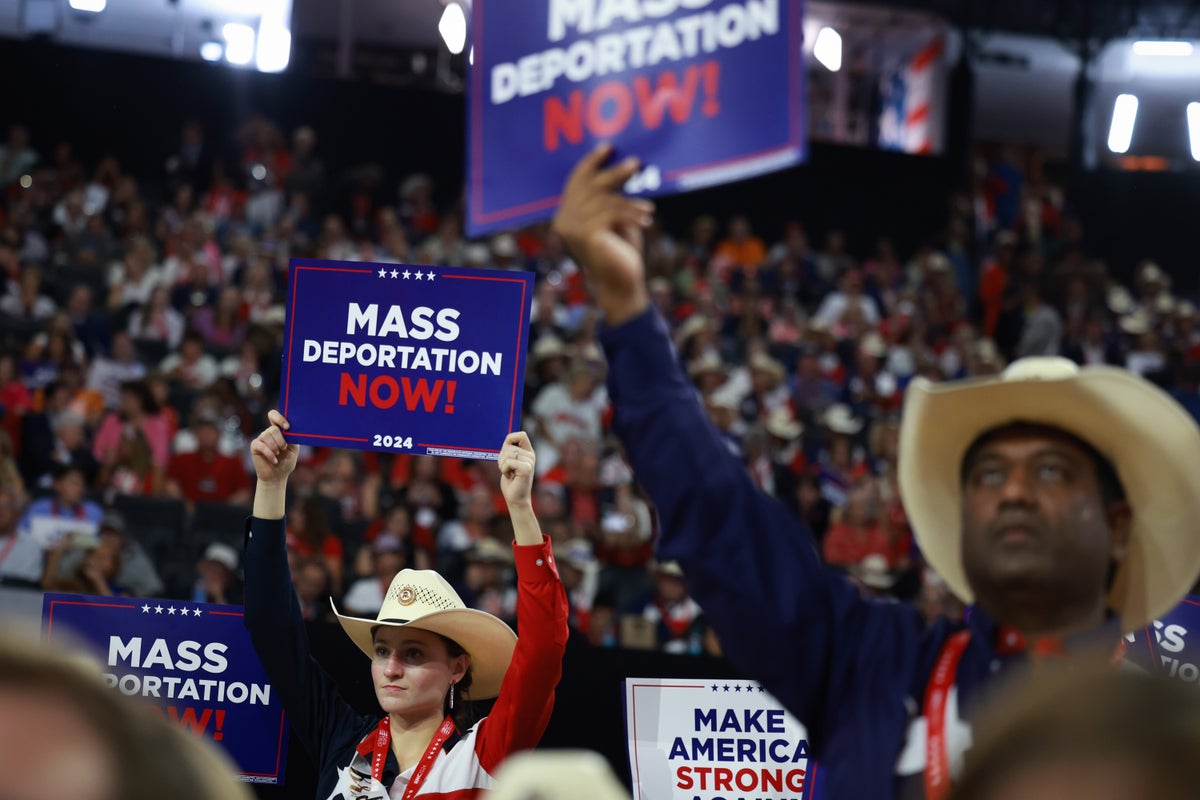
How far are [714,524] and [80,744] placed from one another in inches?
50.4

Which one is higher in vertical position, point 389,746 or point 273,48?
point 273,48

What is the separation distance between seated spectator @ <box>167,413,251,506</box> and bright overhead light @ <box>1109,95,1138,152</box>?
48.2ft

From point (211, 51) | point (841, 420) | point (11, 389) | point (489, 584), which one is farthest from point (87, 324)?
point (211, 51)

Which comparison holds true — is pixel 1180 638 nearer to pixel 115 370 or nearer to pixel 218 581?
pixel 218 581

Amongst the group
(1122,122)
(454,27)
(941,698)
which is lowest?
(941,698)

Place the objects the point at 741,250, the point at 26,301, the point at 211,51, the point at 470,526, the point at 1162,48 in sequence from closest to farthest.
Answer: the point at 470,526 → the point at 26,301 → the point at 741,250 → the point at 211,51 → the point at 1162,48

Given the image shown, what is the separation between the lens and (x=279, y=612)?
402cm

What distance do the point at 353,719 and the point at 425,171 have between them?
1503 cm

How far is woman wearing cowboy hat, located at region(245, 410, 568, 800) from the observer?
12.1 feet

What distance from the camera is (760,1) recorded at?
226 cm

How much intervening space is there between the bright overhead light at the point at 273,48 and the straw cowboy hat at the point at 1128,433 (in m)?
17.1

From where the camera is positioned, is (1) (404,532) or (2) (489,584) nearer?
(2) (489,584)

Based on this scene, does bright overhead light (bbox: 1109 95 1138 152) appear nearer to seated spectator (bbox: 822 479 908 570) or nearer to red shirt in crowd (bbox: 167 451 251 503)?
seated spectator (bbox: 822 479 908 570)

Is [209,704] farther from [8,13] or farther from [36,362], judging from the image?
[8,13]
